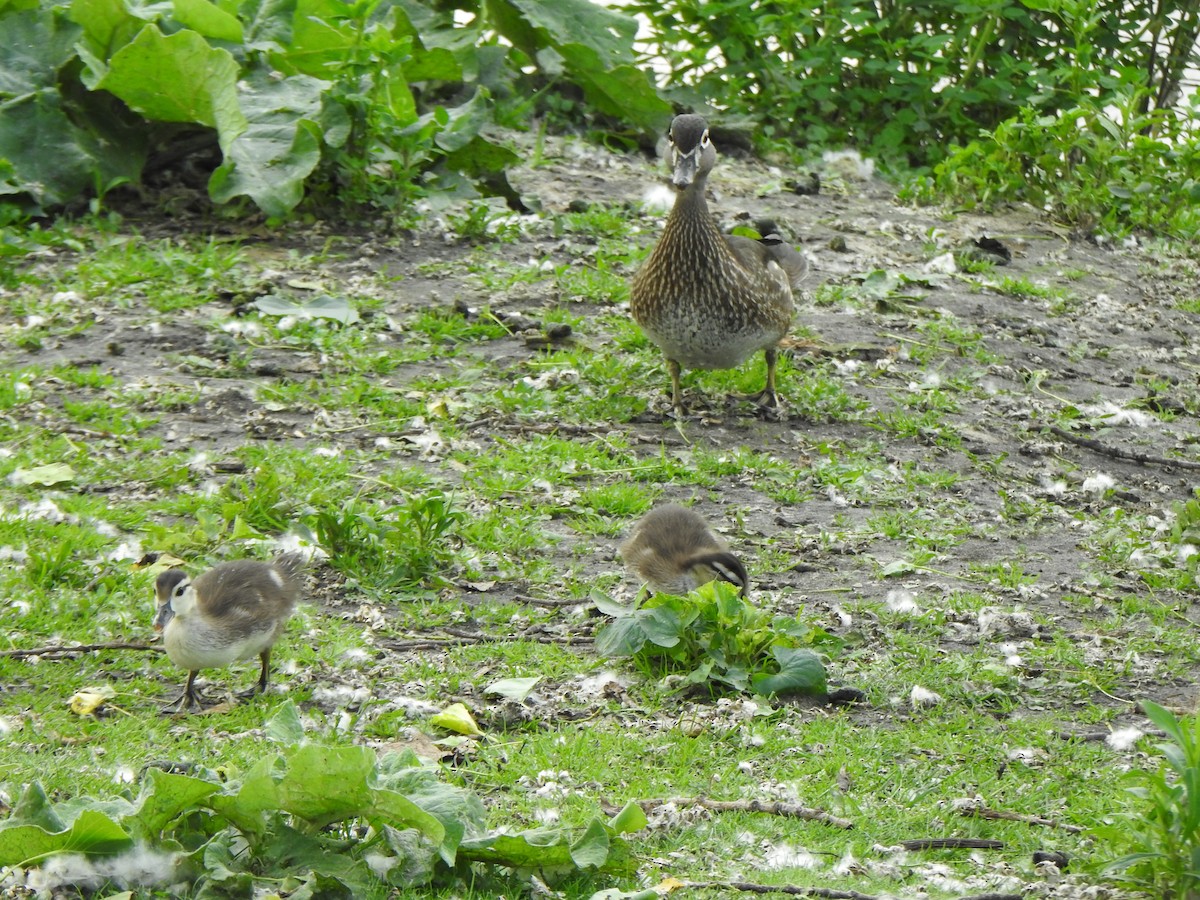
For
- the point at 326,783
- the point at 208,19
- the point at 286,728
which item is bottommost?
the point at 286,728

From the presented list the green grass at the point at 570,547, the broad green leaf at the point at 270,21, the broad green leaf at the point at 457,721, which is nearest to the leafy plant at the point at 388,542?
the green grass at the point at 570,547

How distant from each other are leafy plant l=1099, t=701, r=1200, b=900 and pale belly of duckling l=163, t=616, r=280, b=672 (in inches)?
113

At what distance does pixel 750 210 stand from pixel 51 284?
5059 millimetres

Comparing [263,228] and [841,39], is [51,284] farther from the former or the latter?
[841,39]

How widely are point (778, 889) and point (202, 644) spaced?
2.19 meters

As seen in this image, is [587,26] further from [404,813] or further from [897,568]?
[404,813]

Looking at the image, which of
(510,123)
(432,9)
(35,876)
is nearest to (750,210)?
(510,123)

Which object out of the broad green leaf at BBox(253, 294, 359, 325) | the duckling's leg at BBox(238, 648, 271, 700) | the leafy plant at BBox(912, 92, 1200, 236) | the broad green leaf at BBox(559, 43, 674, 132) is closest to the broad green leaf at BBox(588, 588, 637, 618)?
the duckling's leg at BBox(238, 648, 271, 700)

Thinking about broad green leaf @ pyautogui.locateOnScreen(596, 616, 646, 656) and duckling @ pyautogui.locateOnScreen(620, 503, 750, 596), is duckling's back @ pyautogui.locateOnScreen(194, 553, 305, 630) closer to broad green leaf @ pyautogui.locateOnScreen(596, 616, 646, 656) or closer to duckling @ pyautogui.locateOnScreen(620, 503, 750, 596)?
broad green leaf @ pyautogui.locateOnScreen(596, 616, 646, 656)

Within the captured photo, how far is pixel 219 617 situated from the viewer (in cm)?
504

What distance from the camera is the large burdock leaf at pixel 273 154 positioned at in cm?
957

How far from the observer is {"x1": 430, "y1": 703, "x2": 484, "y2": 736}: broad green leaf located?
4949 millimetres

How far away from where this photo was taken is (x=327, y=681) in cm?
538

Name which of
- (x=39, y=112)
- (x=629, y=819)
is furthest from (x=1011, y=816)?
(x=39, y=112)
